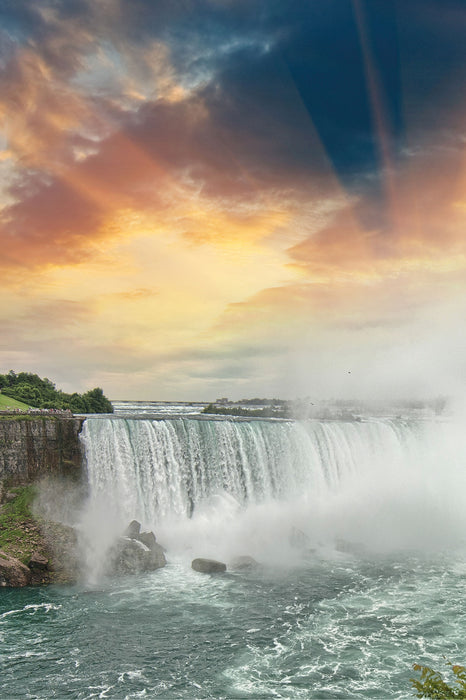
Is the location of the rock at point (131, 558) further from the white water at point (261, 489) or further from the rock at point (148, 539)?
the white water at point (261, 489)

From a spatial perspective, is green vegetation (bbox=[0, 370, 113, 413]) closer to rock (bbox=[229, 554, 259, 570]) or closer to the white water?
the white water

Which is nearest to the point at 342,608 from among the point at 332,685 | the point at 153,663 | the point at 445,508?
the point at 332,685

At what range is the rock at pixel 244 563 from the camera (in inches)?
1070

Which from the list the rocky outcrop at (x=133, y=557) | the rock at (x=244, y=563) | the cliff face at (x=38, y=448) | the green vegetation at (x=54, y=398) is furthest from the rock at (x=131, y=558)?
the green vegetation at (x=54, y=398)

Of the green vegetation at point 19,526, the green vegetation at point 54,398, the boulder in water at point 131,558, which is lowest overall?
the boulder in water at point 131,558

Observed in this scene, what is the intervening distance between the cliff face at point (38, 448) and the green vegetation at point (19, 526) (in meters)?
0.90

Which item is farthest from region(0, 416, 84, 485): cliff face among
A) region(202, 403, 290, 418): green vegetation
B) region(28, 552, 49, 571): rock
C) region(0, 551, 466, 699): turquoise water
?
region(202, 403, 290, 418): green vegetation

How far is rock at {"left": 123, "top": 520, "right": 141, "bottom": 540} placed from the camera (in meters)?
28.1

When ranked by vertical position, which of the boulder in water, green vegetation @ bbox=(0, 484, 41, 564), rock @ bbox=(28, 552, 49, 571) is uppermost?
green vegetation @ bbox=(0, 484, 41, 564)

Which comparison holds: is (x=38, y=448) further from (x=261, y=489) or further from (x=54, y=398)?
(x=54, y=398)

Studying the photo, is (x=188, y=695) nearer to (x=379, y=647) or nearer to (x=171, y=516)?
(x=379, y=647)

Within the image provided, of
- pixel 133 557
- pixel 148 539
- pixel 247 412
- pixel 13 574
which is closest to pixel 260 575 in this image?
pixel 148 539

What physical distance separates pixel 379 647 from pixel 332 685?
331 centimetres

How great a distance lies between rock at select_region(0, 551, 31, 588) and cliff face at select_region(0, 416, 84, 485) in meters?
5.97
